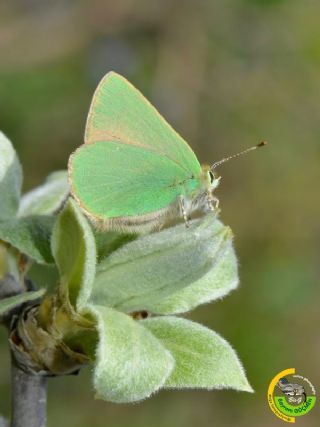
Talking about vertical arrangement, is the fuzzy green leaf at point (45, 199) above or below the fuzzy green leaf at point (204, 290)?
above

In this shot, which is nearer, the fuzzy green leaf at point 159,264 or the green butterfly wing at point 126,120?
the fuzzy green leaf at point 159,264

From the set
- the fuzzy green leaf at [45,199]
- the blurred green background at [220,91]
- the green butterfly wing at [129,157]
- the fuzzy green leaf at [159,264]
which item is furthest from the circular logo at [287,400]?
the blurred green background at [220,91]

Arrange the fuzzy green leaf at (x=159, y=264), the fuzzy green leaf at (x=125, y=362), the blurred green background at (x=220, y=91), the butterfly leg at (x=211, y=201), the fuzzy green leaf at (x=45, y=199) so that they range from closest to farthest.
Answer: the fuzzy green leaf at (x=125, y=362)
the fuzzy green leaf at (x=159, y=264)
the butterfly leg at (x=211, y=201)
the fuzzy green leaf at (x=45, y=199)
the blurred green background at (x=220, y=91)

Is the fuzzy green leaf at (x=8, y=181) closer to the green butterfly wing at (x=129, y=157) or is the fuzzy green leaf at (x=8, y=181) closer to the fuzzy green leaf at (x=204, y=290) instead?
the green butterfly wing at (x=129, y=157)

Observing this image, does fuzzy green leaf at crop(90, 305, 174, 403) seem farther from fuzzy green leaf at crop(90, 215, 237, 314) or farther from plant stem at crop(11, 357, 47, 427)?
plant stem at crop(11, 357, 47, 427)

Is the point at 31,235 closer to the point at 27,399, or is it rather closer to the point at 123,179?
the point at 123,179
